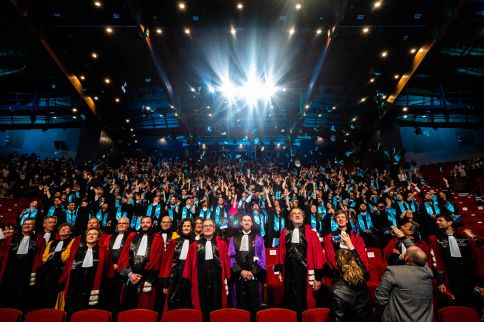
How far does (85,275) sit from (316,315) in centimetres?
272

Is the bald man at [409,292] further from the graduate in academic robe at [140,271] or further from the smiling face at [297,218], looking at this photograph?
the graduate in academic robe at [140,271]

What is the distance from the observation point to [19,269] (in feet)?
9.75

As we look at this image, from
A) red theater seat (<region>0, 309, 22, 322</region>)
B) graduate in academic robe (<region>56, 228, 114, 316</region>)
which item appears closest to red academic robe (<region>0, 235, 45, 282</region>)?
graduate in academic robe (<region>56, 228, 114, 316</region>)

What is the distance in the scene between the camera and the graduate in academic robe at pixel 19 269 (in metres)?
2.92

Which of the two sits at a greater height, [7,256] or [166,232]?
[166,232]

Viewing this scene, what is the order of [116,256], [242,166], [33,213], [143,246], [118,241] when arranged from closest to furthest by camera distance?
[143,246]
[116,256]
[118,241]
[33,213]
[242,166]

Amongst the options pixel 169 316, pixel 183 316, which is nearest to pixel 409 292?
pixel 183 316

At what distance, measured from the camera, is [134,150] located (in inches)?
618

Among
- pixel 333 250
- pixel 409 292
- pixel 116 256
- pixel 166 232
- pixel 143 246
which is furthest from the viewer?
pixel 166 232

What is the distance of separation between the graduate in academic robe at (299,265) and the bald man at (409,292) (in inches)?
37.0

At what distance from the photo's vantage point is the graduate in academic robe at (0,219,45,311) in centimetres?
292

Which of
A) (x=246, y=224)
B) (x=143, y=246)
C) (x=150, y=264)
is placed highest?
(x=246, y=224)

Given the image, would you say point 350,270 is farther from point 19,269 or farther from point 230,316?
point 19,269

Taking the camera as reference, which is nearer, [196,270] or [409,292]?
[409,292]
